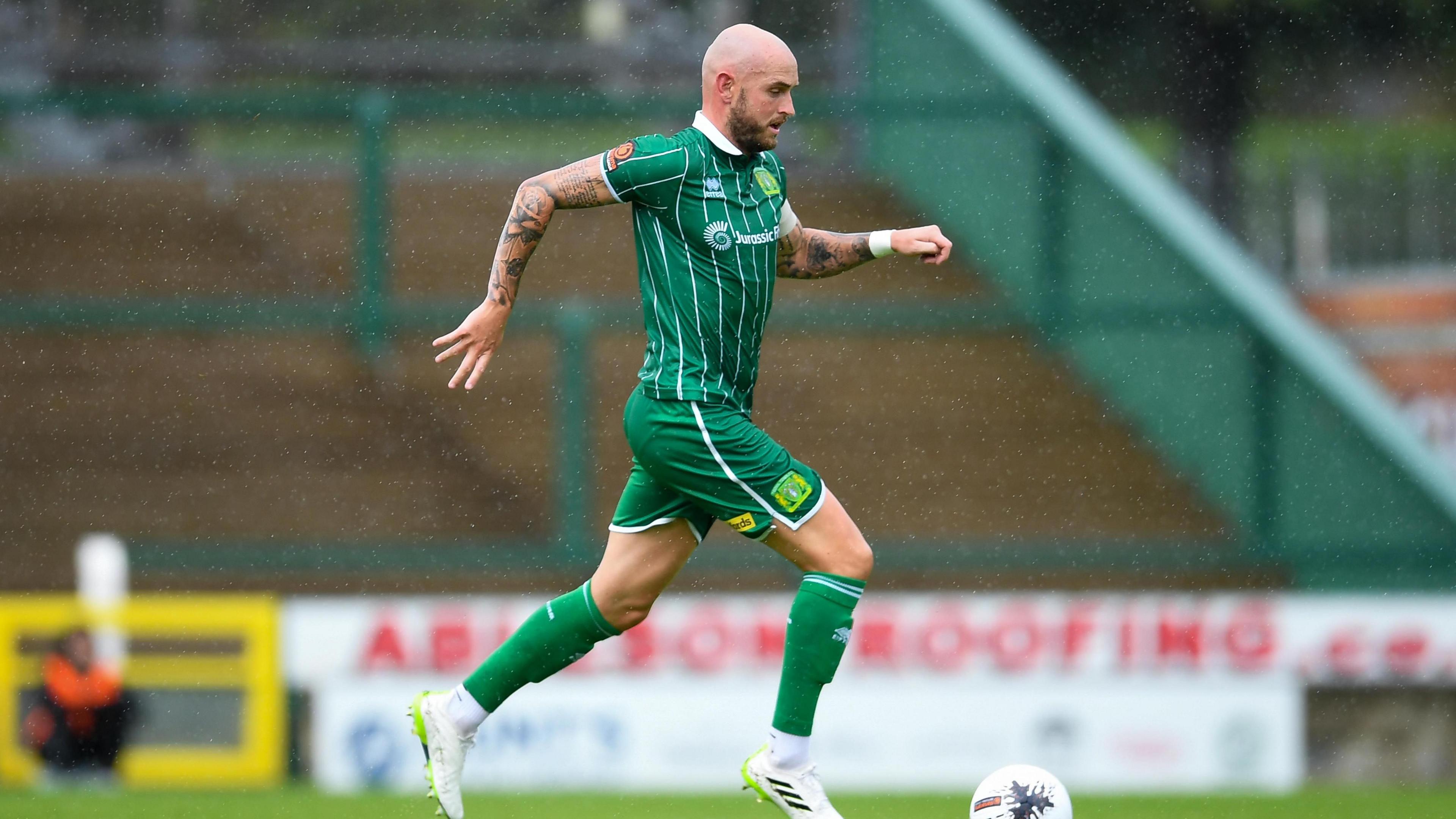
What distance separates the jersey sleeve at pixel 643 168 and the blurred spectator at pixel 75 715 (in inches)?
200

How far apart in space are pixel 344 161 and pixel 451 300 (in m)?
1.91

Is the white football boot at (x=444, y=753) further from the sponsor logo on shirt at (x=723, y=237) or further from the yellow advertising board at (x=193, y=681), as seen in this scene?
the yellow advertising board at (x=193, y=681)

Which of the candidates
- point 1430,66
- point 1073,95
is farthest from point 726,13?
point 1430,66

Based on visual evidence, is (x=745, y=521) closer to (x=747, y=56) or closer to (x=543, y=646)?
(x=543, y=646)

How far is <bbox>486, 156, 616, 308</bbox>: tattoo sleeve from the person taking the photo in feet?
13.3

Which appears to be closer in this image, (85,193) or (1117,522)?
(1117,522)

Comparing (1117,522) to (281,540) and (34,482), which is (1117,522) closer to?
(281,540)

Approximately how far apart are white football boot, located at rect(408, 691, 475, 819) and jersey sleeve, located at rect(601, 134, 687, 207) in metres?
1.40

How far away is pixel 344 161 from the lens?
438 inches

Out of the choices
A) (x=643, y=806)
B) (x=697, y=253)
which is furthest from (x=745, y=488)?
(x=643, y=806)

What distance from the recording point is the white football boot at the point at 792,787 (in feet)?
13.4

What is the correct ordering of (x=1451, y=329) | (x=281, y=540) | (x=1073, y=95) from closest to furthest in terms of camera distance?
(x=281, y=540), (x=1073, y=95), (x=1451, y=329)

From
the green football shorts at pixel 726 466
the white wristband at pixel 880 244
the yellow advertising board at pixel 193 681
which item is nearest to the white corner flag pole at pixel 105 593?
the yellow advertising board at pixel 193 681

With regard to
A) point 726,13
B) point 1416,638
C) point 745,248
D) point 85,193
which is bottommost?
point 1416,638
